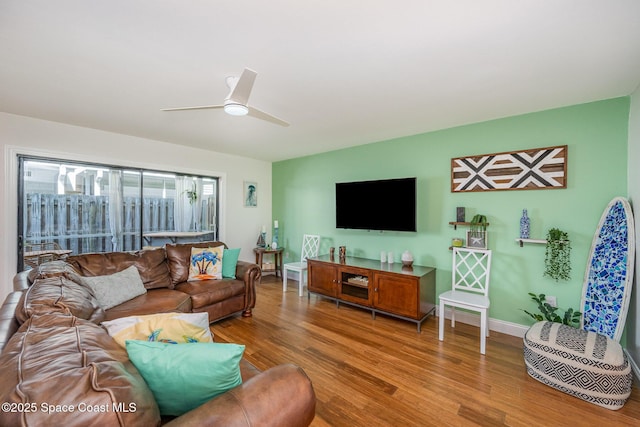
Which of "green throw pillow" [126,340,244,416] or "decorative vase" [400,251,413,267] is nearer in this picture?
"green throw pillow" [126,340,244,416]

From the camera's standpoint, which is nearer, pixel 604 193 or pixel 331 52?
pixel 331 52

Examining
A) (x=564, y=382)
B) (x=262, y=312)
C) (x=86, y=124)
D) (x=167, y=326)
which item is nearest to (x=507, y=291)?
(x=564, y=382)

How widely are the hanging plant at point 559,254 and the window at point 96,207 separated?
4.97 metres

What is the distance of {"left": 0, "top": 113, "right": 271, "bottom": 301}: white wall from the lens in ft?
10.2

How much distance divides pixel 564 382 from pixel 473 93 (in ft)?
7.93

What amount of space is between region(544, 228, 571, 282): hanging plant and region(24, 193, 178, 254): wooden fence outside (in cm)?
517

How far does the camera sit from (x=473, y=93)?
8.07 ft

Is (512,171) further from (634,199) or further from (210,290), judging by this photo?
(210,290)

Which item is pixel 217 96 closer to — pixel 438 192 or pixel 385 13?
pixel 385 13

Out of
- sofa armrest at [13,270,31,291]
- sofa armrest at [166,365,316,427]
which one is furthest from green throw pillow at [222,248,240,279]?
sofa armrest at [166,365,316,427]

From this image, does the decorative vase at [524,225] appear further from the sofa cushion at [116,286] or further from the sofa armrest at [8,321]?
the sofa cushion at [116,286]

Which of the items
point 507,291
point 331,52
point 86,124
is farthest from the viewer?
point 86,124

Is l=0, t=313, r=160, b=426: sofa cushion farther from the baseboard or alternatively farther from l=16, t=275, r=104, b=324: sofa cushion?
the baseboard

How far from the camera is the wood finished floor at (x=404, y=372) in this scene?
1824mm
